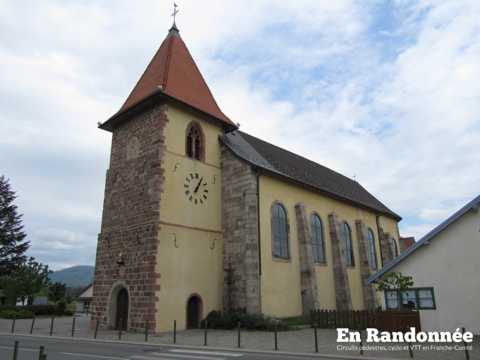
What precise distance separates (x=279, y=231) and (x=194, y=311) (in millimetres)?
6140

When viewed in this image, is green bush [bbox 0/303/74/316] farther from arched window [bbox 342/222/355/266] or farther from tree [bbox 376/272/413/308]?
tree [bbox 376/272/413/308]

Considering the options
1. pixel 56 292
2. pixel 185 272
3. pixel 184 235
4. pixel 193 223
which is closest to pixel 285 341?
pixel 185 272

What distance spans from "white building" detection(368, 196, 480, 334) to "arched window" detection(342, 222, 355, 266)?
10.7 meters

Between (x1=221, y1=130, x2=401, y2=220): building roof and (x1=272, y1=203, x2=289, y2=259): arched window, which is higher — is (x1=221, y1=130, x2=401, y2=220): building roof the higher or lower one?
the higher one

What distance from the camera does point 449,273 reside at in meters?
14.4

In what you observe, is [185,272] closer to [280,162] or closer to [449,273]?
[280,162]

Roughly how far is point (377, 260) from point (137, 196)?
64.7 feet

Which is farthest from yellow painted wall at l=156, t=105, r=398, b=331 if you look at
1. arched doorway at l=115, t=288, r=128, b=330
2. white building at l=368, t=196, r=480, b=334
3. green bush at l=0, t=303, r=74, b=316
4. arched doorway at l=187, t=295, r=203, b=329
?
green bush at l=0, t=303, r=74, b=316

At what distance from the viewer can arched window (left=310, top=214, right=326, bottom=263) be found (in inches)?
914

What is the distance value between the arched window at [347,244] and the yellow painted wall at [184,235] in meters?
10.3

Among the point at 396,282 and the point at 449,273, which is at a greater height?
the point at 449,273

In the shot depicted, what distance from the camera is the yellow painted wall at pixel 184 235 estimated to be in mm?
16938

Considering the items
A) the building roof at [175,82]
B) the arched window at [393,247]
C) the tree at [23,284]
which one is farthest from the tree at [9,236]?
the arched window at [393,247]

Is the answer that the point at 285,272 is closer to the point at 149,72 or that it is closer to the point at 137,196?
the point at 137,196
